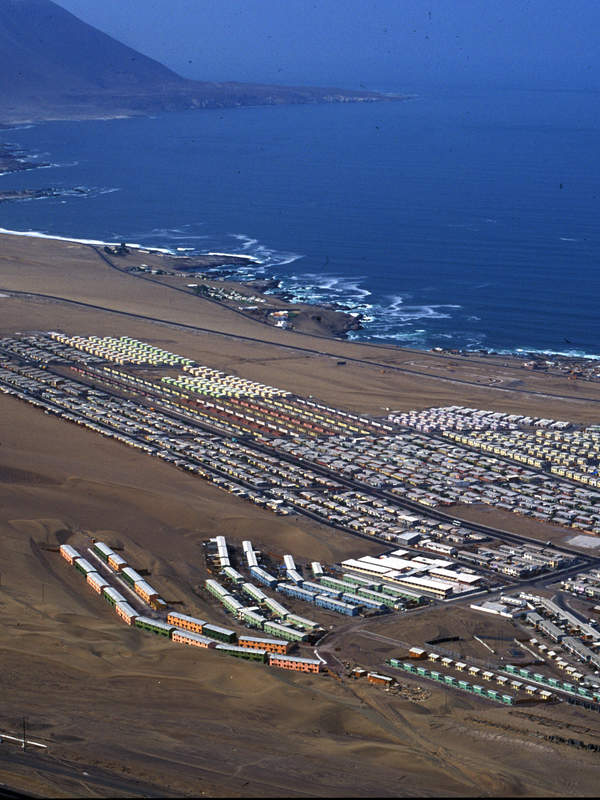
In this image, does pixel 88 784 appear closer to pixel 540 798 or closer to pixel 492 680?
pixel 540 798

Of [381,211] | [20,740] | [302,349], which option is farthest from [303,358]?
[381,211]

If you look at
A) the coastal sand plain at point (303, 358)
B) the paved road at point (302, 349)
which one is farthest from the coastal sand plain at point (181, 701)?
the paved road at point (302, 349)

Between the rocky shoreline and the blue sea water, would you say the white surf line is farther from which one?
the rocky shoreline

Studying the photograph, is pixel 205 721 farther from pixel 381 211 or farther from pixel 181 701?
pixel 381 211

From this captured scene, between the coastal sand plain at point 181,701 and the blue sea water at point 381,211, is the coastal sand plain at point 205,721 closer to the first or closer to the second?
the coastal sand plain at point 181,701

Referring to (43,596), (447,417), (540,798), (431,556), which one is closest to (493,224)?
(447,417)

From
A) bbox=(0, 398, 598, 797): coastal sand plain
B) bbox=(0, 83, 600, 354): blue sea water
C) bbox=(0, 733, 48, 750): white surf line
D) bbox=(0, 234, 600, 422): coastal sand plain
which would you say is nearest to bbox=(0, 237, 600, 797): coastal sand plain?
bbox=(0, 398, 598, 797): coastal sand plain

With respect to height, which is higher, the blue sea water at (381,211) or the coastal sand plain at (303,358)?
the blue sea water at (381,211)
